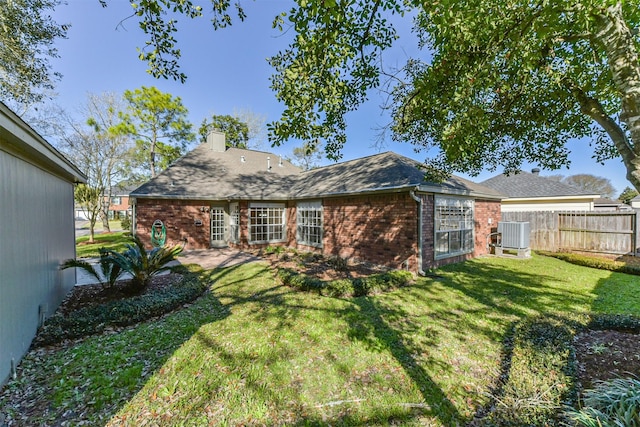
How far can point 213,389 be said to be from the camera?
2.92m

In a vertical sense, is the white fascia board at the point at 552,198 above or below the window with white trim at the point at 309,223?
above

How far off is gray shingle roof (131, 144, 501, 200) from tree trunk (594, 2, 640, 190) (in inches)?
178

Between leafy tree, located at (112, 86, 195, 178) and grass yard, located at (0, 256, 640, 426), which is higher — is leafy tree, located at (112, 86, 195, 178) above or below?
above

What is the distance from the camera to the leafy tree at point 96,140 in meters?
18.0

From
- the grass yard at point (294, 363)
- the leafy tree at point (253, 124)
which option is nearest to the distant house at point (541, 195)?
the grass yard at point (294, 363)

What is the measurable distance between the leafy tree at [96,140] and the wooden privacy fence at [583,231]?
25.8 metres

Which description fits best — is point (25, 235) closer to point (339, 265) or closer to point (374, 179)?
point (339, 265)

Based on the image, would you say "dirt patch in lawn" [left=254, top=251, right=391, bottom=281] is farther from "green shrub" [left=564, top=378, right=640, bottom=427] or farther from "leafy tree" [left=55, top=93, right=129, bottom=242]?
"leafy tree" [left=55, top=93, right=129, bottom=242]

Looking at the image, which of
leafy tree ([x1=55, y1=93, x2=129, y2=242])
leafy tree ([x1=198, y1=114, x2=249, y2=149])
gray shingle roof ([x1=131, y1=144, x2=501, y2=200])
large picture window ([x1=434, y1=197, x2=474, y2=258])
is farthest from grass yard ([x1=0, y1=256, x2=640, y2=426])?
leafy tree ([x1=198, y1=114, x2=249, y2=149])

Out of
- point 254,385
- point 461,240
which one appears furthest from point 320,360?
point 461,240

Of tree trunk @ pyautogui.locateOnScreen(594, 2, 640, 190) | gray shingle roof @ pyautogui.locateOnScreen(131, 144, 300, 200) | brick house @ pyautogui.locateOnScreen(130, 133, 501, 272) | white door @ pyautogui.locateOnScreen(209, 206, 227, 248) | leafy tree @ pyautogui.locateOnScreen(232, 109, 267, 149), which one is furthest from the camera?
leafy tree @ pyautogui.locateOnScreen(232, 109, 267, 149)

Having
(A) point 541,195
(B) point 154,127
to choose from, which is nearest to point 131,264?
(B) point 154,127

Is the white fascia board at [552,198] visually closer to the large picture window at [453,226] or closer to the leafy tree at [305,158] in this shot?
the large picture window at [453,226]

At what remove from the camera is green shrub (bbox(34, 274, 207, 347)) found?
157 inches
